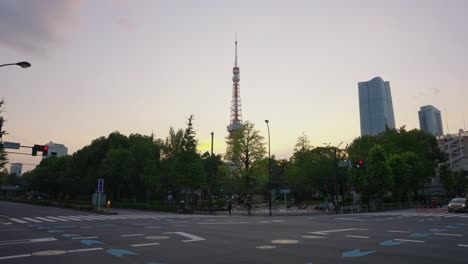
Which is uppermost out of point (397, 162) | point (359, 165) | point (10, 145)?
point (397, 162)

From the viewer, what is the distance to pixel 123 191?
6294 centimetres

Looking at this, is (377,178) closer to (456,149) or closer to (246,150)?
(246,150)

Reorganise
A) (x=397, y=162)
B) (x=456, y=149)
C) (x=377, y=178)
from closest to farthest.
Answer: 1. (x=377, y=178)
2. (x=397, y=162)
3. (x=456, y=149)

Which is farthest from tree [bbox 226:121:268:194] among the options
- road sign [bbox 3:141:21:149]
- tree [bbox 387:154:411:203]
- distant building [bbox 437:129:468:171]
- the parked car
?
distant building [bbox 437:129:468:171]

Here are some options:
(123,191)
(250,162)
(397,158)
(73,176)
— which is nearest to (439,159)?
(397,158)

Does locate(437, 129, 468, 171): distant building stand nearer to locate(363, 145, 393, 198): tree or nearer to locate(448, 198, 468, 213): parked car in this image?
locate(363, 145, 393, 198): tree

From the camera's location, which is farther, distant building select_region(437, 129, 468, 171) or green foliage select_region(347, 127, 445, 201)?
distant building select_region(437, 129, 468, 171)

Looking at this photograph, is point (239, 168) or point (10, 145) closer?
point (10, 145)

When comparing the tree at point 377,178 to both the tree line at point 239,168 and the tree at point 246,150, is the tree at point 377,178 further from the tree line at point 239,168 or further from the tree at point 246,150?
the tree at point 246,150

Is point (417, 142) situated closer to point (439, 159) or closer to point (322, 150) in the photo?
point (439, 159)

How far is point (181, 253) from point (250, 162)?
44814mm

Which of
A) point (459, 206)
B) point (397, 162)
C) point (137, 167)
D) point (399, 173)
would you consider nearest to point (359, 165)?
point (459, 206)

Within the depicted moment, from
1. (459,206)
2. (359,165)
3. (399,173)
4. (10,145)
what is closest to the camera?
(10,145)

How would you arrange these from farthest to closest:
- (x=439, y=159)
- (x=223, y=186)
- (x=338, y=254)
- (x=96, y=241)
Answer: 1. (x=439, y=159)
2. (x=223, y=186)
3. (x=96, y=241)
4. (x=338, y=254)
